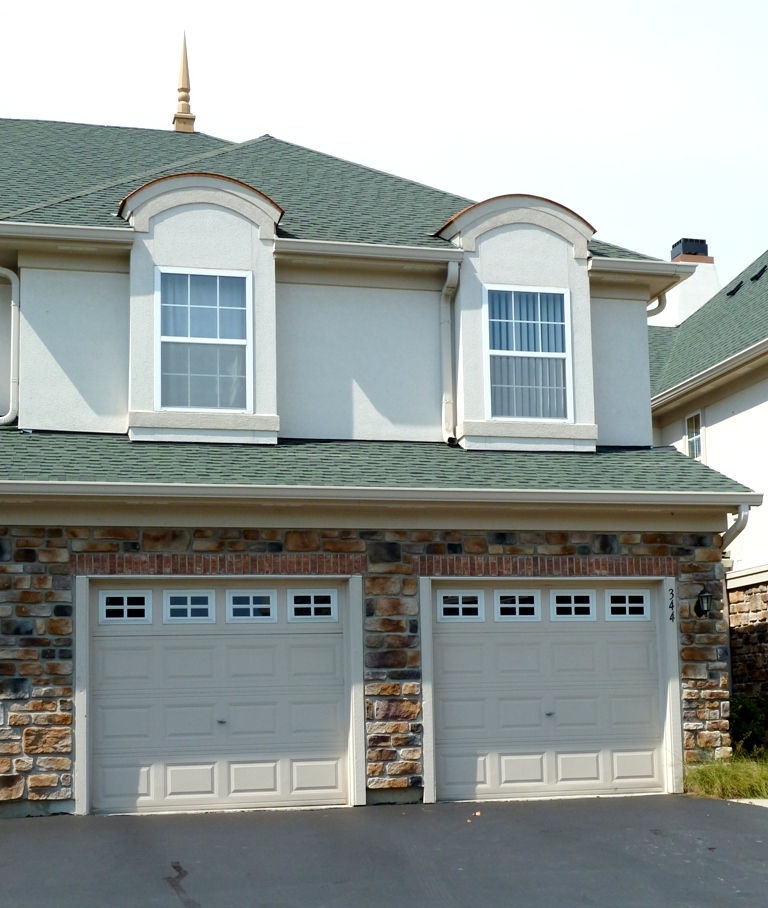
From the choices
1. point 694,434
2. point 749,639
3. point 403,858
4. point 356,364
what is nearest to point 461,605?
point 356,364

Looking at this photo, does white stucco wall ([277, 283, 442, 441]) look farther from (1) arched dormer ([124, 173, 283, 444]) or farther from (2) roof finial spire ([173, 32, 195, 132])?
(2) roof finial spire ([173, 32, 195, 132])

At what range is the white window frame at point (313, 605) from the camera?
12.0m

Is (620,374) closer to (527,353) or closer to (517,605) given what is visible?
(527,353)

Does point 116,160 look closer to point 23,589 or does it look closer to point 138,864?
point 23,589

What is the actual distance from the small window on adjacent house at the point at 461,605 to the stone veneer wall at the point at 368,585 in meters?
0.30

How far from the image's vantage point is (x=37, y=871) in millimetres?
8906

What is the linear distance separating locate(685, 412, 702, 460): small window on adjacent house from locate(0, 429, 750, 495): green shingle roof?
5261 mm

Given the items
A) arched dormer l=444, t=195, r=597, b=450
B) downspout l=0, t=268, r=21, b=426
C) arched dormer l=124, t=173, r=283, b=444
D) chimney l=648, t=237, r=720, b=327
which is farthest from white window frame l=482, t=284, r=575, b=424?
chimney l=648, t=237, r=720, b=327

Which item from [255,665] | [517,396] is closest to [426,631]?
[255,665]

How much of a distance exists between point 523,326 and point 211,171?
4.16 meters

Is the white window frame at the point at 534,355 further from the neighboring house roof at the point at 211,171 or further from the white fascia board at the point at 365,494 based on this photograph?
A: the white fascia board at the point at 365,494

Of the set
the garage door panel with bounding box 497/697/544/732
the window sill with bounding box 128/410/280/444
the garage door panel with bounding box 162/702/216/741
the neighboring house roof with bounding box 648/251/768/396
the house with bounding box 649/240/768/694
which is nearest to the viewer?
the garage door panel with bounding box 162/702/216/741

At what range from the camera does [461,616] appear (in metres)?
12.4

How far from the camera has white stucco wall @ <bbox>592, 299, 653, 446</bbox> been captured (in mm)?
14000
